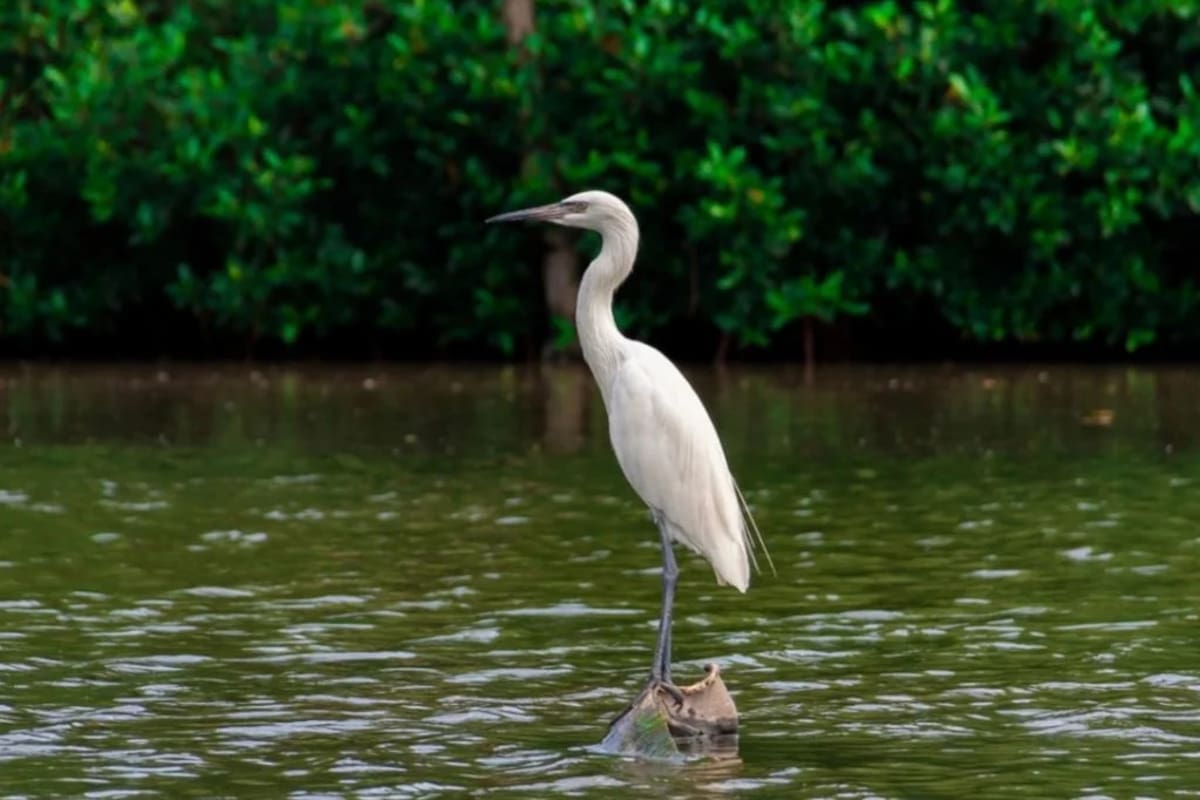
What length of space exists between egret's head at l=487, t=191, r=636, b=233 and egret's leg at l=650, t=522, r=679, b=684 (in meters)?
1.05

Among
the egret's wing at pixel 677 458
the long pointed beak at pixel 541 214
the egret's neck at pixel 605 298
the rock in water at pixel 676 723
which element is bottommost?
the rock in water at pixel 676 723

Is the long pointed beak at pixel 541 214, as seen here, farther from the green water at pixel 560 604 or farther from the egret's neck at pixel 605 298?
the green water at pixel 560 604

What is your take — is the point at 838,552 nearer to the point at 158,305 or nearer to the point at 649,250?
the point at 649,250

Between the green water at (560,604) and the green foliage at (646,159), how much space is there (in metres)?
3.27

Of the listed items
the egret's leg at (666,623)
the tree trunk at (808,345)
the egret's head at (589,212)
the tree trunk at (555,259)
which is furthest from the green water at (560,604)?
the tree trunk at (555,259)

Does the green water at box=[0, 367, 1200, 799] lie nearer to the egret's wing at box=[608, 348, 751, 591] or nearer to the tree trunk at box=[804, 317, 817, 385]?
the egret's wing at box=[608, 348, 751, 591]

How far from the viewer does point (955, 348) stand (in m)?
24.1

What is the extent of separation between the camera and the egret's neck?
9211mm

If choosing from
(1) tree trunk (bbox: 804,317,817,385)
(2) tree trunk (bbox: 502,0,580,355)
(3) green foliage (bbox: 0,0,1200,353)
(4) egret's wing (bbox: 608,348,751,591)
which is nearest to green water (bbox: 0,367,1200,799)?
(4) egret's wing (bbox: 608,348,751,591)

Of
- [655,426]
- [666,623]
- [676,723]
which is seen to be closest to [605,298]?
[655,426]

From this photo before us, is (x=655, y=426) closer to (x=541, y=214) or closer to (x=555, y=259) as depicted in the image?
(x=541, y=214)

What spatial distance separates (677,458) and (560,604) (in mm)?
2157

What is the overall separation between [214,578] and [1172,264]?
44.0 feet

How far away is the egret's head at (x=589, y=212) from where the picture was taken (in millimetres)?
9234
